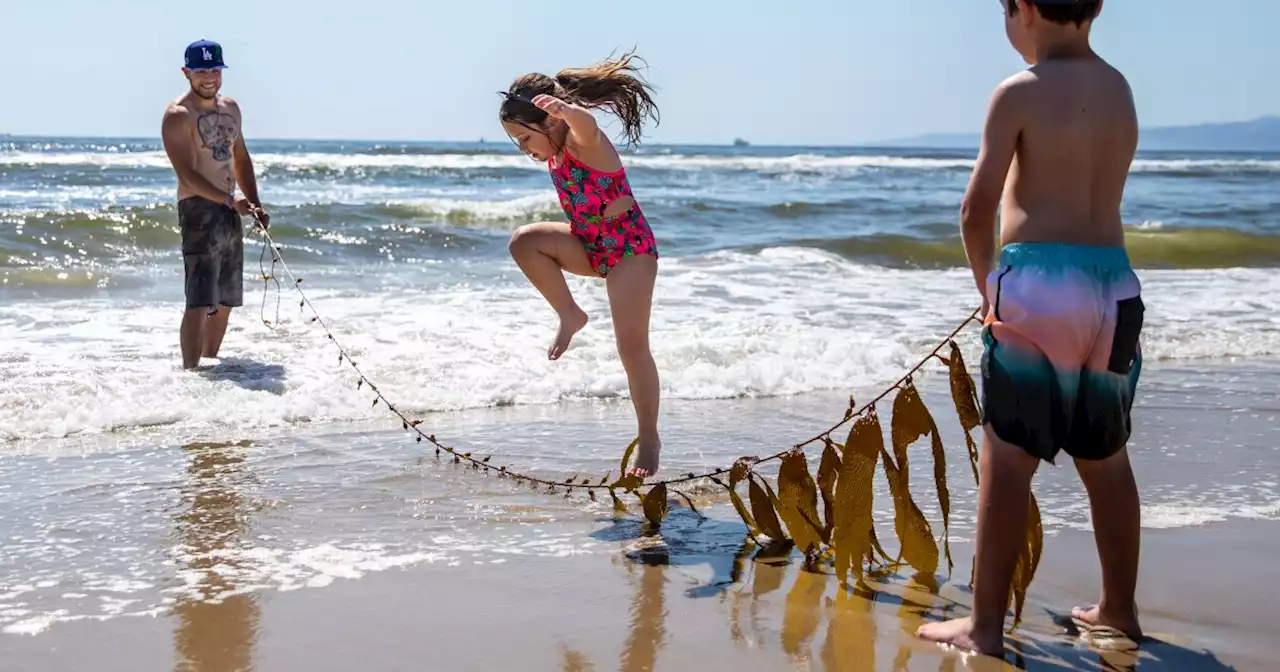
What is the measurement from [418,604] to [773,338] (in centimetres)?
496

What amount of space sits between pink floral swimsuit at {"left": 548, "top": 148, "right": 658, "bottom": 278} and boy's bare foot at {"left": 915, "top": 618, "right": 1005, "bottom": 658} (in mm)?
1761

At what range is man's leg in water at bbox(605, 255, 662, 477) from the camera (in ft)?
14.9

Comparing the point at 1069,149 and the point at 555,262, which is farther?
the point at 555,262

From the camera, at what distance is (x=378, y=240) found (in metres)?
15.0

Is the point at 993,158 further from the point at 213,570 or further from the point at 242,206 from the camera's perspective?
the point at 242,206

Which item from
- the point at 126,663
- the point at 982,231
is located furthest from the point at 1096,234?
the point at 126,663

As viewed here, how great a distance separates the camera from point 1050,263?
290 cm

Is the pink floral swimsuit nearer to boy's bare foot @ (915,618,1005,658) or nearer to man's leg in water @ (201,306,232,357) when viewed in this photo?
boy's bare foot @ (915,618,1005,658)

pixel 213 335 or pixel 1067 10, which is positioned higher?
pixel 1067 10

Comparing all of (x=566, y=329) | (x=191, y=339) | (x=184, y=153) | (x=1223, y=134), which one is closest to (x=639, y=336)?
(x=566, y=329)

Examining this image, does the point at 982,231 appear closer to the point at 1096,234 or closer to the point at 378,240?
the point at 1096,234

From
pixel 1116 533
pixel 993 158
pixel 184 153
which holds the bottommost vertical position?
pixel 1116 533

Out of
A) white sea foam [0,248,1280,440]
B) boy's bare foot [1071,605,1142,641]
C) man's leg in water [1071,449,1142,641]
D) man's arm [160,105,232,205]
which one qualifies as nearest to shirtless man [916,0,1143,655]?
man's leg in water [1071,449,1142,641]

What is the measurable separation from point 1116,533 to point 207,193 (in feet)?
18.3
